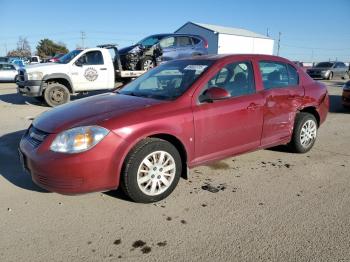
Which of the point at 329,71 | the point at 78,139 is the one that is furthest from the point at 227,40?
the point at 78,139

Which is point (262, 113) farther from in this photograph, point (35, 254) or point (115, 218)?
point (35, 254)

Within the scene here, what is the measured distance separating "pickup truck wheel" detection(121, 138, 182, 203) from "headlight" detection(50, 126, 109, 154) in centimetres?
39

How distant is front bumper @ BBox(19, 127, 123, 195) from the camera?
3363 mm

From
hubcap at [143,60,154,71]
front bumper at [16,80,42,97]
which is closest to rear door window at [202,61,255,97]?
front bumper at [16,80,42,97]

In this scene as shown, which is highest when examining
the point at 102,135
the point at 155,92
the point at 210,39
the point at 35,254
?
the point at 210,39

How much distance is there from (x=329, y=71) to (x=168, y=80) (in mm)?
26796

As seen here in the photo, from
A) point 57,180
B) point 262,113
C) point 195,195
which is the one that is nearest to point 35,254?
point 57,180

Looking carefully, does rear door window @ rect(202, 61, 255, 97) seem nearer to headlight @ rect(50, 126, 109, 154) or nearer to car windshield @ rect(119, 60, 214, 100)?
car windshield @ rect(119, 60, 214, 100)

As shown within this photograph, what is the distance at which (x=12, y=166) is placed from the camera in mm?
4988

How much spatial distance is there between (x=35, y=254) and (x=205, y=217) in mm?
1576

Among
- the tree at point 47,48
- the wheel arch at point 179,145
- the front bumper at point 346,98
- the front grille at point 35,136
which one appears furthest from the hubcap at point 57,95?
the tree at point 47,48

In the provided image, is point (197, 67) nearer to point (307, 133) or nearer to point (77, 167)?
point (77, 167)

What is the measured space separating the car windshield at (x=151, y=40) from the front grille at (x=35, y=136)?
39.9ft

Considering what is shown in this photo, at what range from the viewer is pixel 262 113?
15.4 feet
